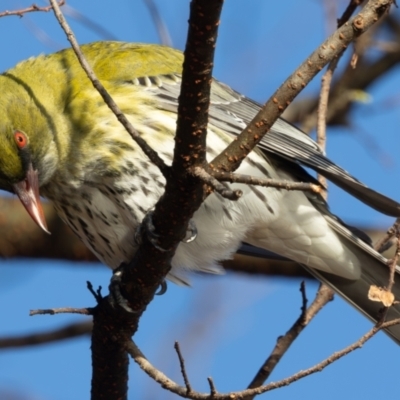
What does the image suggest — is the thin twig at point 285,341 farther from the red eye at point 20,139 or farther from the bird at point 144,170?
the red eye at point 20,139

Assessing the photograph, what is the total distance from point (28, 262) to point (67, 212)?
4.66 ft

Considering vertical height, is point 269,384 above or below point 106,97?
below

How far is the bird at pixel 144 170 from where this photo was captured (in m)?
4.43

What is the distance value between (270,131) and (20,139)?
1299 mm

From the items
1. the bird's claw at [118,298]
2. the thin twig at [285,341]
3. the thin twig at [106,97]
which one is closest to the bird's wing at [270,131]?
the thin twig at [285,341]

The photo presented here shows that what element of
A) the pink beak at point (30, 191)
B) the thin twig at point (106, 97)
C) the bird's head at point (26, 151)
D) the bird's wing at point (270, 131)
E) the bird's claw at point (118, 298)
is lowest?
the bird's claw at point (118, 298)

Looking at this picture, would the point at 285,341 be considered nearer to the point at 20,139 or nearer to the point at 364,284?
the point at 364,284

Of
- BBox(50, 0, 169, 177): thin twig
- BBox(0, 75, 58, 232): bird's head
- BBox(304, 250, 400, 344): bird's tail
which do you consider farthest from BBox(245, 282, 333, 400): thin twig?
BBox(50, 0, 169, 177): thin twig

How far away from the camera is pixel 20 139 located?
14.7 ft

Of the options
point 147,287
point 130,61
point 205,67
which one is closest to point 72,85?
point 130,61

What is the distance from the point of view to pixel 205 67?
2.91 m

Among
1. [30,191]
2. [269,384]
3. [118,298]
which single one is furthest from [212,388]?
[30,191]

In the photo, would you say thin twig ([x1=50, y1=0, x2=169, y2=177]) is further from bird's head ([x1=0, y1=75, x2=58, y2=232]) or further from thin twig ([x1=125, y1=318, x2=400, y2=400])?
bird's head ([x1=0, y1=75, x2=58, y2=232])

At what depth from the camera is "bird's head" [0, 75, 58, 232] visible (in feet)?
14.6
